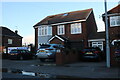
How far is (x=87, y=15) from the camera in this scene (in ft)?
74.4

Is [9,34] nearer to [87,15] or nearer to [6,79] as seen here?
[87,15]

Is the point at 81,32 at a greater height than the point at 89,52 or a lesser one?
greater

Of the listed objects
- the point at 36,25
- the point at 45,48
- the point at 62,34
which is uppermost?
the point at 36,25

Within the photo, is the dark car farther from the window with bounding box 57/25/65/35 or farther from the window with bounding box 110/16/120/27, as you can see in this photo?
the window with bounding box 110/16/120/27

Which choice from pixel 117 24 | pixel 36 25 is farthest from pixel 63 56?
pixel 36 25

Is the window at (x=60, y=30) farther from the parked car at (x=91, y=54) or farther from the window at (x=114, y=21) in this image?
the parked car at (x=91, y=54)

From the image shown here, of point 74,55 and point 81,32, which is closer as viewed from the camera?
point 74,55

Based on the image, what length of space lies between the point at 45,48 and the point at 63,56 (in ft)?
6.41

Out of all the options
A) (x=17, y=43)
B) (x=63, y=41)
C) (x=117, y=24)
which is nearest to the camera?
(x=117, y=24)

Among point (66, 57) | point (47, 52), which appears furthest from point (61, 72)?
point (47, 52)

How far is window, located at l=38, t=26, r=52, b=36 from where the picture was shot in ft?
82.8

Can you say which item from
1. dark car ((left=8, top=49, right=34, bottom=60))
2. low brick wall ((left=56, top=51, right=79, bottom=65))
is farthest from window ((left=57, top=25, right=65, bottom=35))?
low brick wall ((left=56, top=51, right=79, bottom=65))

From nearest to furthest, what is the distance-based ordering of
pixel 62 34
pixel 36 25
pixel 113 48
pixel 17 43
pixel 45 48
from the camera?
pixel 113 48, pixel 45 48, pixel 62 34, pixel 36 25, pixel 17 43

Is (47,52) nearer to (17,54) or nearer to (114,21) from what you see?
(17,54)
